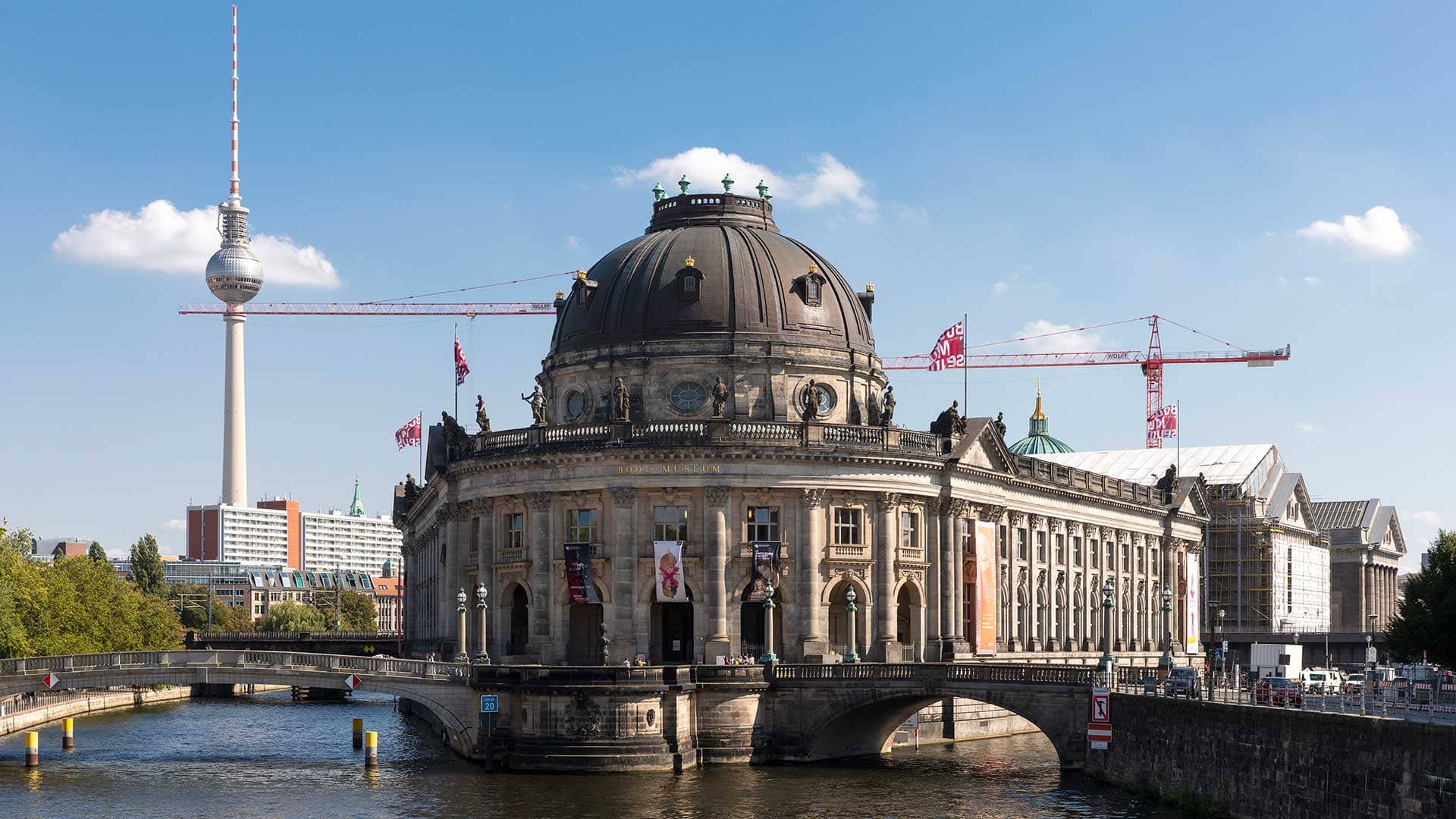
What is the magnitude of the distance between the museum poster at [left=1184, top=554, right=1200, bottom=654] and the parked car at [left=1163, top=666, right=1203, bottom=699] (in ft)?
228

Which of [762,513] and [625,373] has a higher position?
[625,373]

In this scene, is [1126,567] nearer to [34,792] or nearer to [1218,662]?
[1218,662]

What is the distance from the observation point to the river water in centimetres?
6994

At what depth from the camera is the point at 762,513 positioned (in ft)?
316

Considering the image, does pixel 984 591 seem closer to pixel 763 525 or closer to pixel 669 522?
pixel 763 525

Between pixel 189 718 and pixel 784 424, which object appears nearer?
pixel 784 424

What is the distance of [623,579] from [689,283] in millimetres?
18658

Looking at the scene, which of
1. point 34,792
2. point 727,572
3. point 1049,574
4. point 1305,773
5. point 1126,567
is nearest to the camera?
point 1305,773

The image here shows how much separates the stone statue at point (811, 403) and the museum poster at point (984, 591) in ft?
41.2

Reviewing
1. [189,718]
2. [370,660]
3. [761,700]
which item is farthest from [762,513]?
[189,718]

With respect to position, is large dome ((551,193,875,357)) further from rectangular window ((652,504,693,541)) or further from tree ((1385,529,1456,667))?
tree ((1385,529,1456,667))

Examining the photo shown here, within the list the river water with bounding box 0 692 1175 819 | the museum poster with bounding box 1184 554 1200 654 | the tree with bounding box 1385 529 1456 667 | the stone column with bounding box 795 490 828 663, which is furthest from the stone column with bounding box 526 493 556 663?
the museum poster with bounding box 1184 554 1200 654

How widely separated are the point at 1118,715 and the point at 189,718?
71.8m

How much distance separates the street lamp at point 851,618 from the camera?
9488 cm
